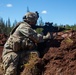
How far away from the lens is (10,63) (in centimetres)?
964

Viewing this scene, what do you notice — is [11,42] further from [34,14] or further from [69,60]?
[69,60]

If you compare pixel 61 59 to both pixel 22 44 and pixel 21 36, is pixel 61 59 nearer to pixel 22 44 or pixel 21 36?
pixel 22 44

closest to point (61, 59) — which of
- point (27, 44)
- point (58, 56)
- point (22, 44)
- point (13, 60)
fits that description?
point (58, 56)

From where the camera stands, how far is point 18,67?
9.76 m

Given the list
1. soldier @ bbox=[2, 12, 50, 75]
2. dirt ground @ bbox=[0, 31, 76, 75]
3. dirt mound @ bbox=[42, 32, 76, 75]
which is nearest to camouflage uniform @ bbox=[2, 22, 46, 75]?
soldier @ bbox=[2, 12, 50, 75]

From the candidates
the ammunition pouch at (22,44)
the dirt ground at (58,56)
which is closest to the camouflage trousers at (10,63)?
the ammunition pouch at (22,44)

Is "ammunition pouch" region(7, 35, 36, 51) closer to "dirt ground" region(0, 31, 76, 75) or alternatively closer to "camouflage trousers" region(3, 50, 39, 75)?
"camouflage trousers" region(3, 50, 39, 75)

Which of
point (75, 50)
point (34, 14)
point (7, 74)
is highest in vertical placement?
point (34, 14)

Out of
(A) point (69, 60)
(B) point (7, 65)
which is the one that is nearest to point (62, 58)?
(A) point (69, 60)

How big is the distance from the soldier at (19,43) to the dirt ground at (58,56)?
365 millimetres

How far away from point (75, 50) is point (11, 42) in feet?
6.33

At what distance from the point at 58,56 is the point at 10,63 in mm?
1402

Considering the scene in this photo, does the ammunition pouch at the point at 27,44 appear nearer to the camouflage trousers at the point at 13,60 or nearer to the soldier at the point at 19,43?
the soldier at the point at 19,43

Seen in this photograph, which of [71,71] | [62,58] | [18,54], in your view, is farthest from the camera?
[18,54]
